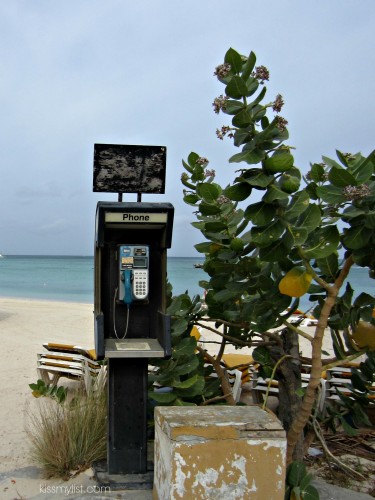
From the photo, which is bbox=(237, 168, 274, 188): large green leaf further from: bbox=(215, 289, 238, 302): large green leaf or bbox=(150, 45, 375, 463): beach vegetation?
bbox=(215, 289, 238, 302): large green leaf

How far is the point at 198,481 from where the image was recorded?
2660 millimetres

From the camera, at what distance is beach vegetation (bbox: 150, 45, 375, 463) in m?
2.91

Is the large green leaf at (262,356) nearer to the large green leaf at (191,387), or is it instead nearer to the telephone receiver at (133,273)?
the large green leaf at (191,387)

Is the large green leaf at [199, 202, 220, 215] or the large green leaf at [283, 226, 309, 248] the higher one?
the large green leaf at [199, 202, 220, 215]

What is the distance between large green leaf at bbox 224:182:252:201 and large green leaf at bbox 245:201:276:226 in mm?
72

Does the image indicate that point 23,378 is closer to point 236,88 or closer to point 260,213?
point 260,213

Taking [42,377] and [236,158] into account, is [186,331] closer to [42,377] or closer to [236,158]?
[236,158]

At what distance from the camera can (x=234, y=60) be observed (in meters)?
2.93

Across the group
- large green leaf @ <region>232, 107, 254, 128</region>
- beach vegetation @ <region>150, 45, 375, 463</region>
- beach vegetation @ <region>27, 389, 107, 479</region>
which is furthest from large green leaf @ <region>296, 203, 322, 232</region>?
beach vegetation @ <region>27, 389, 107, 479</region>

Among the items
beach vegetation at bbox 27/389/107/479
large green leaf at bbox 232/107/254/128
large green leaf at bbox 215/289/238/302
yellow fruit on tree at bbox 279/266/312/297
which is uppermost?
large green leaf at bbox 232/107/254/128

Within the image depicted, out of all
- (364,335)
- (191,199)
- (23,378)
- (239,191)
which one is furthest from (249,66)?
(23,378)

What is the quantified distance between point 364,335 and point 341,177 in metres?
1.22

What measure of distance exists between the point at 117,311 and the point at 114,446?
3.17 ft

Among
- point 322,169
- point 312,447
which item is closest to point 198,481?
Answer: point 322,169
